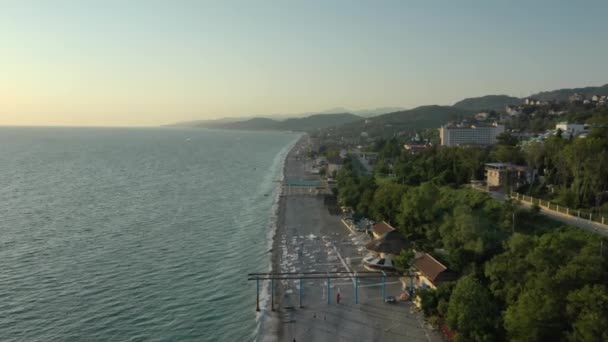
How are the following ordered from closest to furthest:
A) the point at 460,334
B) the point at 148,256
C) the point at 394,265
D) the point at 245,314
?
1. the point at 460,334
2. the point at 245,314
3. the point at 394,265
4. the point at 148,256

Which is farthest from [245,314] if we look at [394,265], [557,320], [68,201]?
[68,201]

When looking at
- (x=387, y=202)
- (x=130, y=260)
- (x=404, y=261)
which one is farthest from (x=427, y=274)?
(x=130, y=260)

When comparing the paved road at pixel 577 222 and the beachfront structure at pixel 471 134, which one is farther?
the beachfront structure at pixel 471 134

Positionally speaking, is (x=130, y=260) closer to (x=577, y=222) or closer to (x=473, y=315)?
(x=473, y=315)

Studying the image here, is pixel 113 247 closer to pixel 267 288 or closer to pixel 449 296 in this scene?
pixel 267 288

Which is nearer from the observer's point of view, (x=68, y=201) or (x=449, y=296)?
(x=449, y=296)

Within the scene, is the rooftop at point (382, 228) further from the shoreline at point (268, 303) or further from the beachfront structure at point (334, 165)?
the beachfront structure at point (334, 165)

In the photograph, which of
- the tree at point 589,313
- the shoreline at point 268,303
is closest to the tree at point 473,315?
the tree at point 589,313
